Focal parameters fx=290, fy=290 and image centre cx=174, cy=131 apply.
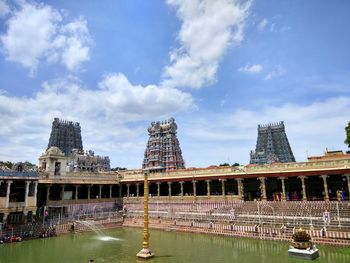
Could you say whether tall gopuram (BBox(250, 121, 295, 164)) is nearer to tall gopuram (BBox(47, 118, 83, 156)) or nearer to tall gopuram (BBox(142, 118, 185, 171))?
tall gopuram (BBox(142, 118, 185, 171))

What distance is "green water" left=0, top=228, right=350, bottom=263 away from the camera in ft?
61.2

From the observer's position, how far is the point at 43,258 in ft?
66.0

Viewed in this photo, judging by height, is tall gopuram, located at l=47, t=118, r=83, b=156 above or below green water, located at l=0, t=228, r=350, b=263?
above

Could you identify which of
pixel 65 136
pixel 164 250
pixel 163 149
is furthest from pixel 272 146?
pixel 164 250

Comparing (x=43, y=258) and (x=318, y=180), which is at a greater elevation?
(x=318, y=180)

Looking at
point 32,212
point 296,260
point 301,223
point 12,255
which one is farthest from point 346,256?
point 32,212

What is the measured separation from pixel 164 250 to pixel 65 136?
255ft

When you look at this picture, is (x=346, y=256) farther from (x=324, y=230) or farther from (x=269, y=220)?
(x=269, y=220)

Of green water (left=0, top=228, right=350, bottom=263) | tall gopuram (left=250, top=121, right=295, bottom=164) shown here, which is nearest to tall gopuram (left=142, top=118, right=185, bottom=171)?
tall gopuram (left=250, top=121, right=295, bottom=164)

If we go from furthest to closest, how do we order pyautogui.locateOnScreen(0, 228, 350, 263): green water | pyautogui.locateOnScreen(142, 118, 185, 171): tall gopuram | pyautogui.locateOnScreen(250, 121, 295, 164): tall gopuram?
pyautogui.locateOnScreen(250, 121, 295, 164): tall gopuram, pyautogui.locateOnScreen(142, 118, 185, 171): tall gopuram, pyautogui.locateOnScreen(0, 228, 350, 263): green water

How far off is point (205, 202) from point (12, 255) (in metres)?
21.7

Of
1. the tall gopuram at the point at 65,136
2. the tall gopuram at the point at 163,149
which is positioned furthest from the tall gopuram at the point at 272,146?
the tall gopuram at the point at 65,136

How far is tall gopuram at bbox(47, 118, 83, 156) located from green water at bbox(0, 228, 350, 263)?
64922 millimetres

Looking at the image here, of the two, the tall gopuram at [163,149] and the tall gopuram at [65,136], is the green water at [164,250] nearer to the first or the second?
the tall gopuram at [163,149]
